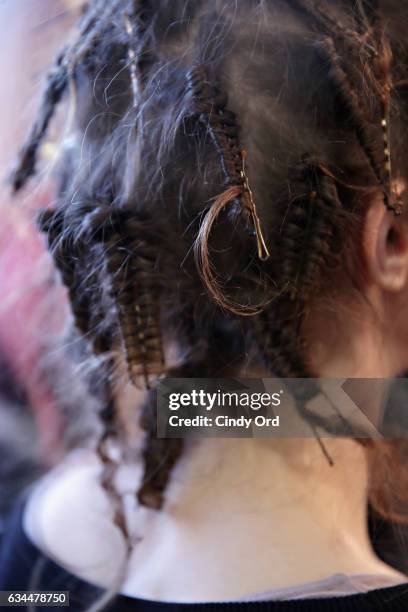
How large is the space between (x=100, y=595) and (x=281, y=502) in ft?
0.54

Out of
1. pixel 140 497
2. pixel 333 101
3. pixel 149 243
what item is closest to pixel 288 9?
pixel 333 101

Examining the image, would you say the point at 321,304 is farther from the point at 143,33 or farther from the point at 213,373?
the point at 143,33

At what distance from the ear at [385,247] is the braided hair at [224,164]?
0.01 metres

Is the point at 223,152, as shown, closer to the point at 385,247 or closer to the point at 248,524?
the point at 385,247

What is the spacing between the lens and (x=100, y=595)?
1.47 feet

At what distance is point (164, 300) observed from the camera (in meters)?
0.40

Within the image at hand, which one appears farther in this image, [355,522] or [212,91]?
[355,522]

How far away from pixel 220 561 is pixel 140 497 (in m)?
0.08

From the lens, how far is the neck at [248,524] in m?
0.42

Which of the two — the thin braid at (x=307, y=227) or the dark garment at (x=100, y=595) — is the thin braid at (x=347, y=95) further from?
the dark garment at (x=100, y=595)

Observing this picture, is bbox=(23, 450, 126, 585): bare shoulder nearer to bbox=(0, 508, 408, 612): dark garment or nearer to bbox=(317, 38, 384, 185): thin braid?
bbox=(0, 508, 408, 612): dark garment

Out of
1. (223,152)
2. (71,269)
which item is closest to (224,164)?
(223,152)

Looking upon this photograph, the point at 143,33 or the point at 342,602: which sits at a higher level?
the point at 143,33

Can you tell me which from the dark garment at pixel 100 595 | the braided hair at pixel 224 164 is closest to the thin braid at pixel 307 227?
the braided hair at pixel 224 164
